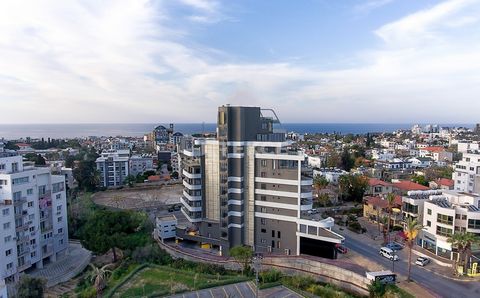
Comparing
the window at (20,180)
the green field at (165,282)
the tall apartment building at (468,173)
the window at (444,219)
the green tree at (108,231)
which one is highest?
the window at (20,180)

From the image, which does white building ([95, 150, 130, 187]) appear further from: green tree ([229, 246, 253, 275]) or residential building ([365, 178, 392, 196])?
green tree ([229, 246, 253, 275])

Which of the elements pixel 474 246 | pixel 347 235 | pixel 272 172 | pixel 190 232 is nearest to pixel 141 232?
pixel 190 232

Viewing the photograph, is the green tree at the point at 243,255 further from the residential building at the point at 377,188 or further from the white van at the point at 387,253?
the residential building at the point at 377,188

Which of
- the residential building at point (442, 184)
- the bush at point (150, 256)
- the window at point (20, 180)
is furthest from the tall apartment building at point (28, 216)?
the residential building at point (442, 184)

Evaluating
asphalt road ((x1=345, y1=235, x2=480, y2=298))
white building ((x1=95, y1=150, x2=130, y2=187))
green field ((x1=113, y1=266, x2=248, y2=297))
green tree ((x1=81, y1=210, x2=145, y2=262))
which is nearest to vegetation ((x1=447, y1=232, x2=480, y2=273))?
asphalt road ((x1=345, y1=235, x2=480, y2=298))

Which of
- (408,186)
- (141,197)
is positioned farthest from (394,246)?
(141,197)

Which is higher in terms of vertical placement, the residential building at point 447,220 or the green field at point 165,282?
the residential building at point 447,220
